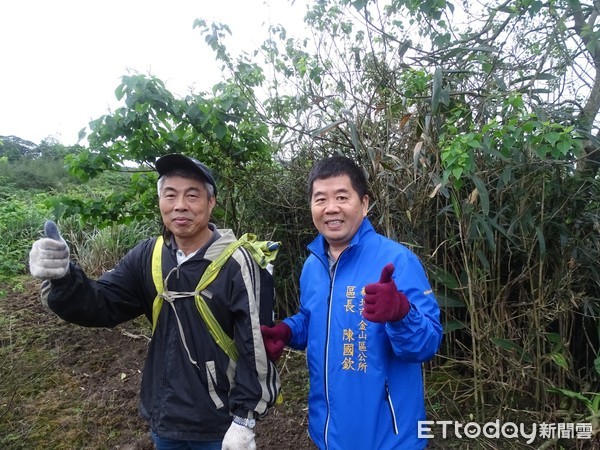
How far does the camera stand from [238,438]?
1480mm

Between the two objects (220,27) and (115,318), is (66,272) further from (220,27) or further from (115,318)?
(220,27)

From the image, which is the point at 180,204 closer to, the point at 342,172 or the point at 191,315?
the point at 191,315

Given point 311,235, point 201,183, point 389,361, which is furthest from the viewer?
point 311,235

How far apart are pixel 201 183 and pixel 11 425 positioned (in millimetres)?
2352

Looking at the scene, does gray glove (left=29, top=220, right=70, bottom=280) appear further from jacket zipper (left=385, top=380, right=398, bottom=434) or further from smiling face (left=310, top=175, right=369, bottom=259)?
jacket zipper (left=385, top=380, right=398, bottom=434)

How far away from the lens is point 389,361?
152 cm

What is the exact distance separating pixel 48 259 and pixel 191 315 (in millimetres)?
529

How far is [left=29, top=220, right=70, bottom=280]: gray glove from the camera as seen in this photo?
1489 mm

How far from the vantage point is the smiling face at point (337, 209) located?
1572 mm

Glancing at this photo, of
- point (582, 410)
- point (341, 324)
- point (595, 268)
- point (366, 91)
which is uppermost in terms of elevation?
point (366, 91)

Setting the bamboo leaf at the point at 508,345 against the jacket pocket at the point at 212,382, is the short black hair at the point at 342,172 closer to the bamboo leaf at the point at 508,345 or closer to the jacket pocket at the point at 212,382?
the jacket pocket at the point at 212,382

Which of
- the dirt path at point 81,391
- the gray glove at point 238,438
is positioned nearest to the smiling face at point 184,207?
the gray glove at point 238,438

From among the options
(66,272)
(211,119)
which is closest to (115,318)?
(66,272)

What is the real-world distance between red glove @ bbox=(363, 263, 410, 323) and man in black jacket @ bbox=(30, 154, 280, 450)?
46cm
